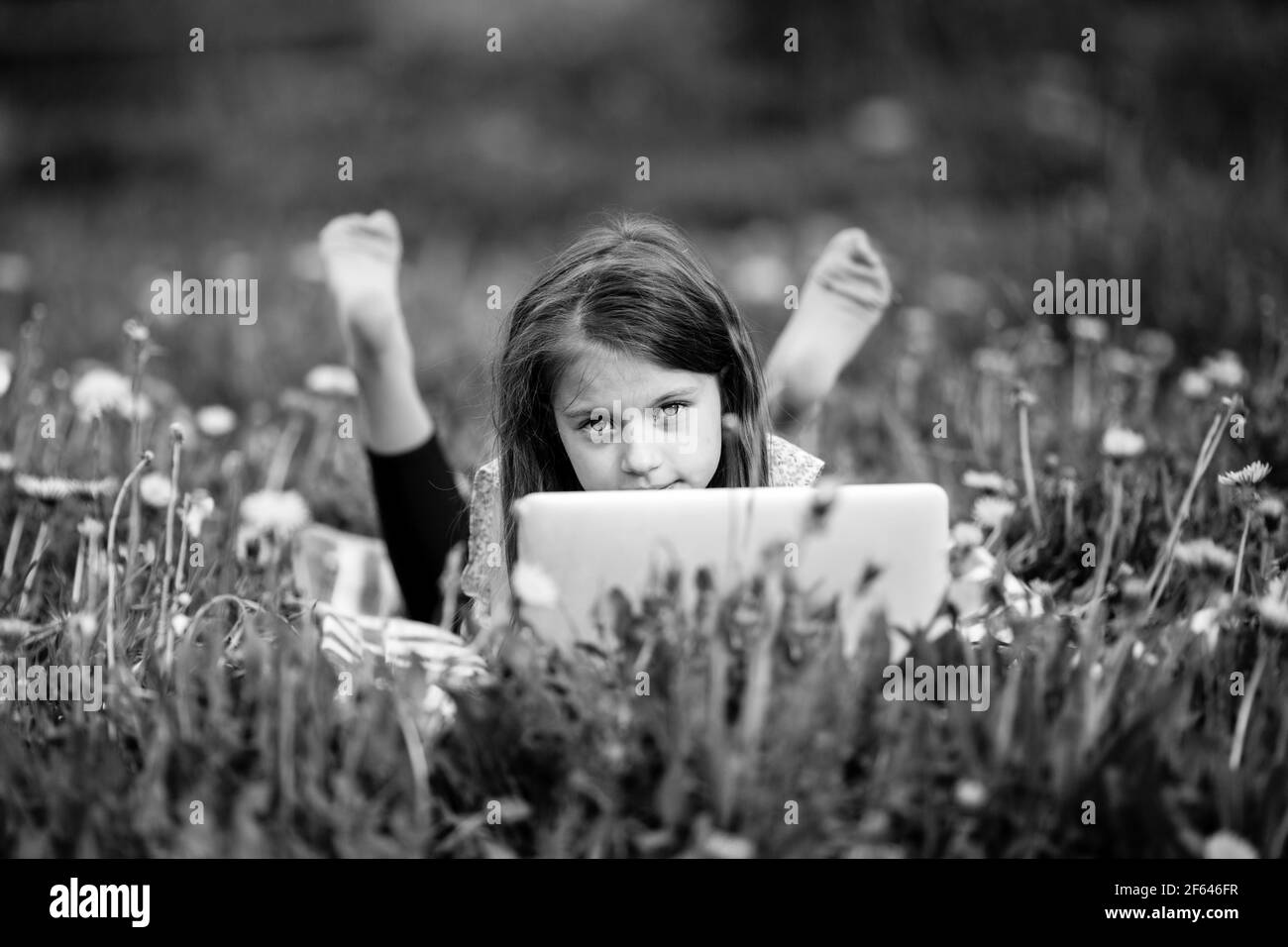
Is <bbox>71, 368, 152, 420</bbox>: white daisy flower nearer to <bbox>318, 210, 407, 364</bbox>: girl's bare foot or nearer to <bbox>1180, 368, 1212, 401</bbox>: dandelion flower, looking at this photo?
<bbox>318, 210, 407, 364</bbox>: girl's bare foot

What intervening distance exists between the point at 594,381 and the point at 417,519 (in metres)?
0.48

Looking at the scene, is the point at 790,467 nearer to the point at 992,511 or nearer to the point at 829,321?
the point at 829,321

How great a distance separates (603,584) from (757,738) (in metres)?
0.27

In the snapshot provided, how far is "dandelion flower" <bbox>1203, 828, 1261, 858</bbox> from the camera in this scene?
1.34 meters

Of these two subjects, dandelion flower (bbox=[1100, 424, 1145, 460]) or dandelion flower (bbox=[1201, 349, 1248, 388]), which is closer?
dandelion flower (bbox=[1100, 424, 1145, 460])

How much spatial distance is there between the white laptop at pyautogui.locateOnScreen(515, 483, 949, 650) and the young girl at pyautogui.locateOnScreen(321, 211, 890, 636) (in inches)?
13.3

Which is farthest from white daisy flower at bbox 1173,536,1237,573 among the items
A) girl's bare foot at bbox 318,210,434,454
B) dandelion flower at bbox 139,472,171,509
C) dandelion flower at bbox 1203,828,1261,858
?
dandelion flower at bbox 139,472,171,509

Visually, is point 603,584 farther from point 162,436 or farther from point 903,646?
point 162,436

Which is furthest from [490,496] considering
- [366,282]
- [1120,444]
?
[1120,444]

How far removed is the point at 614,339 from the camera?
2.11 metres

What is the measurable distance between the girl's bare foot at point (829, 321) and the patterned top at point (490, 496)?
0.18 meters

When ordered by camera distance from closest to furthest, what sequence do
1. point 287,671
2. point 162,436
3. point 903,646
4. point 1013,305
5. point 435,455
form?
point 287,671 < point 903,646 < point 435,455 < point 162,436 < point 1013,305
